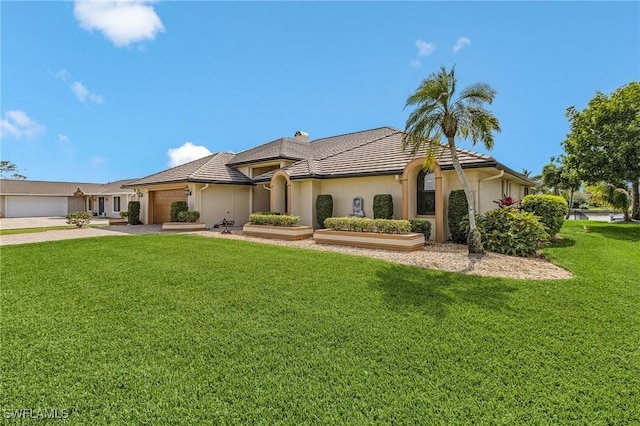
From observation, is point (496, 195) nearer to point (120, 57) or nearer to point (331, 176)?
point (331, 176)

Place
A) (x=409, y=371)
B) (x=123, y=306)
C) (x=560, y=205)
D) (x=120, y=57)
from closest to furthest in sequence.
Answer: (x=409, y=371), (x=123, y=306), (x=560, y=205), (x=120, y=57)

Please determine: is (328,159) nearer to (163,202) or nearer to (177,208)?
(177,208)

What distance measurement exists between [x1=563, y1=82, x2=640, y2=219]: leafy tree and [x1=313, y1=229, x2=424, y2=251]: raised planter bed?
1577 centimetres

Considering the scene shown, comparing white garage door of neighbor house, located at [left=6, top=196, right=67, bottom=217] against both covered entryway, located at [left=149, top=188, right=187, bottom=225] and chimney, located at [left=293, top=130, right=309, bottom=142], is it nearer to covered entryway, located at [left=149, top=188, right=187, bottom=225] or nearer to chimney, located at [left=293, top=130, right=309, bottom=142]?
covered entryway, located at [left=149, top=188, right=187, bottom=225]

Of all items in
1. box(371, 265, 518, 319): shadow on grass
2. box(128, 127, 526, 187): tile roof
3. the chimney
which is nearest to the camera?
box(371, 265, 518, 319): shadow on grass

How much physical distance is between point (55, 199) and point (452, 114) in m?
50.5

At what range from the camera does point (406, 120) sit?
10.8 metres

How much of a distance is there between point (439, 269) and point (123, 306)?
24.8ft

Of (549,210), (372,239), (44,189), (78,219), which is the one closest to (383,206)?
(372,239)

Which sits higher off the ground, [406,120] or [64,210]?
[406,120]

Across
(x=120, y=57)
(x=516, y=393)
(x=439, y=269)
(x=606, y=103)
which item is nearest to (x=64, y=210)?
(x=120, y=57)

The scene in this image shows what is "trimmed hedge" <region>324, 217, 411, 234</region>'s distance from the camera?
39.7 ft

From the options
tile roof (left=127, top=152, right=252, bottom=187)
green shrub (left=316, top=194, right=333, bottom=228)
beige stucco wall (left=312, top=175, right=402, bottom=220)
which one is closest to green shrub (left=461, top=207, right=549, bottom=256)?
beige stucco wall (left=312, top=175, right=402, bottom=220)

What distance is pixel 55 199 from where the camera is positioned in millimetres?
41031
